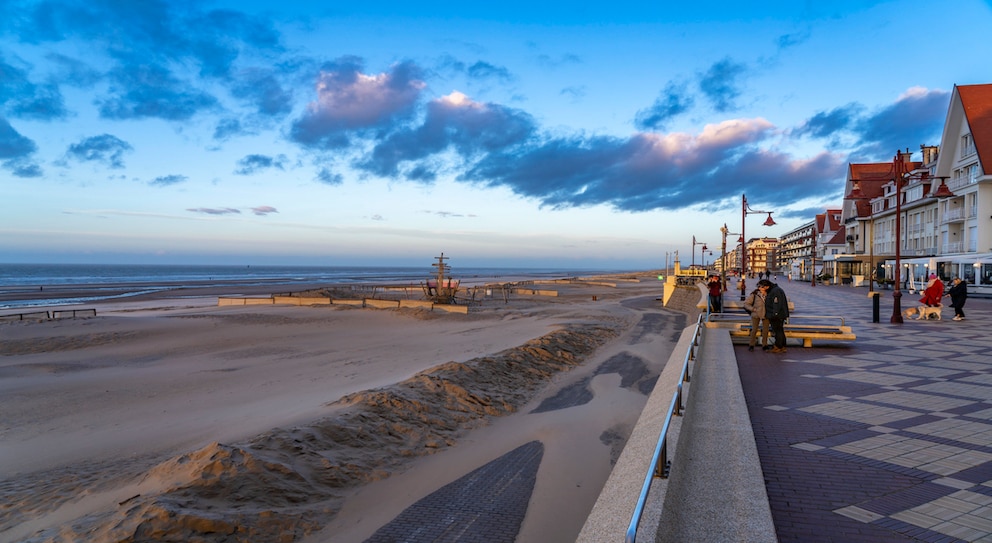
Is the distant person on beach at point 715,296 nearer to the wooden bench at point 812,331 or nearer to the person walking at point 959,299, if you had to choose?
the wooden bench at point 812,331

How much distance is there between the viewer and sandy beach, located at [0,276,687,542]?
5715mm

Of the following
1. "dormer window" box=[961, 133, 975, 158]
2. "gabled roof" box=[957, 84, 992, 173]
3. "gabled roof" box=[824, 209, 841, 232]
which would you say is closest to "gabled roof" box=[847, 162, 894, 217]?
"gabled roof" box=[824, 209, 841, 232]

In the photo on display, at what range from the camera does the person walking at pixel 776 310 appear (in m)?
11.1

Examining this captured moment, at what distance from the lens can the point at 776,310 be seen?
36.6 feet

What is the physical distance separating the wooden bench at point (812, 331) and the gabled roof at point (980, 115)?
33.5 meters

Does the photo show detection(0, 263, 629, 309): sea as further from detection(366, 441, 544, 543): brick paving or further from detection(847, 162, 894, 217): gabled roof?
detection(847, 162, 894, 217): gabled roof

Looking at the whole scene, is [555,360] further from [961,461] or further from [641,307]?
[641,307]

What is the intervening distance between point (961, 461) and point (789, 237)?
169090mm

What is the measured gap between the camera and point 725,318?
48.8 ft

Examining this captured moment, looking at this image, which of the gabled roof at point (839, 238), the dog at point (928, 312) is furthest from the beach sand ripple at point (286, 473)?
the gabled roof at point (839, 238)

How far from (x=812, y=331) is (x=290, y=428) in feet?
36.5

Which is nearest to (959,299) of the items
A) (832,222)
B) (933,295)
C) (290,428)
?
(933,295)

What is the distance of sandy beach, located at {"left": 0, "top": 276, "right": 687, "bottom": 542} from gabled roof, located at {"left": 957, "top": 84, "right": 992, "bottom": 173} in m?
32.7

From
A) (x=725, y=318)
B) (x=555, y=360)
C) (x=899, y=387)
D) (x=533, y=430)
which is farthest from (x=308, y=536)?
(x=725, y=318)
